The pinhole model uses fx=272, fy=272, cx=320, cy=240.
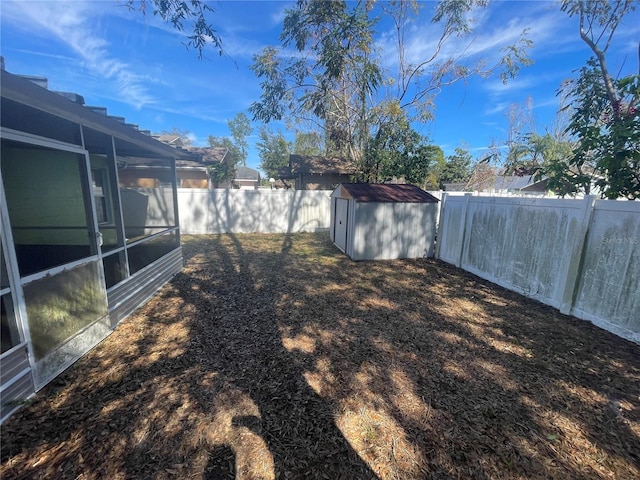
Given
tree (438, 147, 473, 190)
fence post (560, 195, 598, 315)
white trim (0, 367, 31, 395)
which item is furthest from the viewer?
tree (438, 147, 473, 190)

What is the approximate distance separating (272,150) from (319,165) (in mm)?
20276

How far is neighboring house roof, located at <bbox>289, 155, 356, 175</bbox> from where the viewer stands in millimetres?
14953

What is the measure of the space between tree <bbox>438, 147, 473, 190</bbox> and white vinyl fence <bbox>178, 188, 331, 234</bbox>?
2201 cm

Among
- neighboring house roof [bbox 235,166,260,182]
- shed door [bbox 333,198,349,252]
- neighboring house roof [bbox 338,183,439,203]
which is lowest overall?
shed door [bbox 333,198,349,252]

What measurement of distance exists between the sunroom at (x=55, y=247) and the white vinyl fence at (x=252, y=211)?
4909 mm

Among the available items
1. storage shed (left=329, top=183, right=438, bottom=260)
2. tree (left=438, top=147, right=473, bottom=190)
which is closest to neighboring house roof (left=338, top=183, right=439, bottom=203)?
storage shed (left=329, top=183, right=438, bottom=260)

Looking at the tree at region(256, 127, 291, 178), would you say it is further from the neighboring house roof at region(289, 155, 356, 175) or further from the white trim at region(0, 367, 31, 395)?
the white trim at region(0, 367, 31, 395)

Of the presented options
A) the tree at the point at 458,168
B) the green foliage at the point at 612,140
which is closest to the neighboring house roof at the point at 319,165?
the green foliage at the point at 612,140

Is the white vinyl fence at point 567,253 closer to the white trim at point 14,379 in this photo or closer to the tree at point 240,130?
the white trim at point 14,379

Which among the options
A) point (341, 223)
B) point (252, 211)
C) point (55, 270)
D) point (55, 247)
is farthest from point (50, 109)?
point (252, 211)

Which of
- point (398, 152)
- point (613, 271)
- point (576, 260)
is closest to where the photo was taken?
point (613, 271)

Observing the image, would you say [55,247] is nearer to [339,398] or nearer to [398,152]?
[339,398]

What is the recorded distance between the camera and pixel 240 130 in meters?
39.3

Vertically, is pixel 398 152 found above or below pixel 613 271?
above
